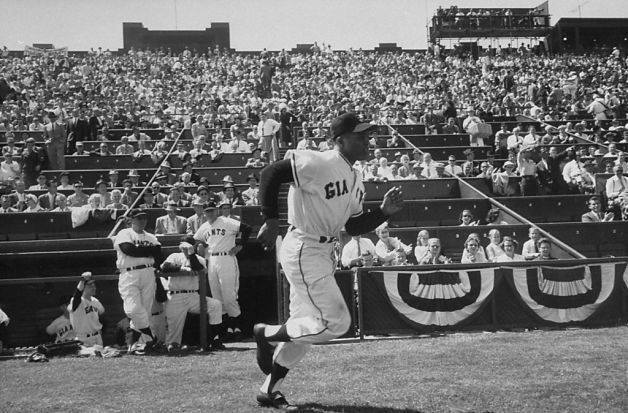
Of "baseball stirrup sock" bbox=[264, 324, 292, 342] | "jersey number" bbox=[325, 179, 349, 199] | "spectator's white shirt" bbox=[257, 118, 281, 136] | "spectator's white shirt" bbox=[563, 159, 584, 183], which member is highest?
"spectator's white shirt" bbox=[257, 118, 281, 136]

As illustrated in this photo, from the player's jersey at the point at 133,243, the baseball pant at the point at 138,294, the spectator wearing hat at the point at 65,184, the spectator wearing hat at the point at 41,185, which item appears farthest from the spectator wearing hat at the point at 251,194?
the baseball pant at the point at 138,294

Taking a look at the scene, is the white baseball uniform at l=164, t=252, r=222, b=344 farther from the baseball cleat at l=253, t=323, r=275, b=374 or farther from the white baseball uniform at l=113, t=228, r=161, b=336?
the baseball cleat at l=253, t=323, r=275, b=374

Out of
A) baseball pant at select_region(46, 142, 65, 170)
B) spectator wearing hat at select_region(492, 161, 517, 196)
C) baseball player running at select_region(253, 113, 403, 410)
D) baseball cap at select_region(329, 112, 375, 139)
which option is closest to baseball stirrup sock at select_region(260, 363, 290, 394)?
baseball player running at select_region(253, 113, 403, 410)

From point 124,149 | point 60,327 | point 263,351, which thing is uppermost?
point 124,149

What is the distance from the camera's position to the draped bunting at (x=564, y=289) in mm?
10820

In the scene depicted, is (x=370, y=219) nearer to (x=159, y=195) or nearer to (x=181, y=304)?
(x=181, y=304)

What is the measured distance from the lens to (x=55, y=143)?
1920 centimetres

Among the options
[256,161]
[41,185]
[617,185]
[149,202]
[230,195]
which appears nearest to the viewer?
[230,195]

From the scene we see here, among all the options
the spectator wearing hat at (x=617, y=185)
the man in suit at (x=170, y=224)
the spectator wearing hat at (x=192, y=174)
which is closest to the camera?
the man in suit at (x=170, y=224)

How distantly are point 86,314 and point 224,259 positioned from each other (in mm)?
2367

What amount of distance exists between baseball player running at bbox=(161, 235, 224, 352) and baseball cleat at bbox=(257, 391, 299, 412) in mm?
4582

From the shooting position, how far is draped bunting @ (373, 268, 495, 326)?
10.6 metres

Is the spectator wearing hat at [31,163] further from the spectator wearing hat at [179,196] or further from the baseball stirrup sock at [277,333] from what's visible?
the baseball stirrup sock at [277,333]

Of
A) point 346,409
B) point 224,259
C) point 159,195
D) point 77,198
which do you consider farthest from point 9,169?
point 346,409
